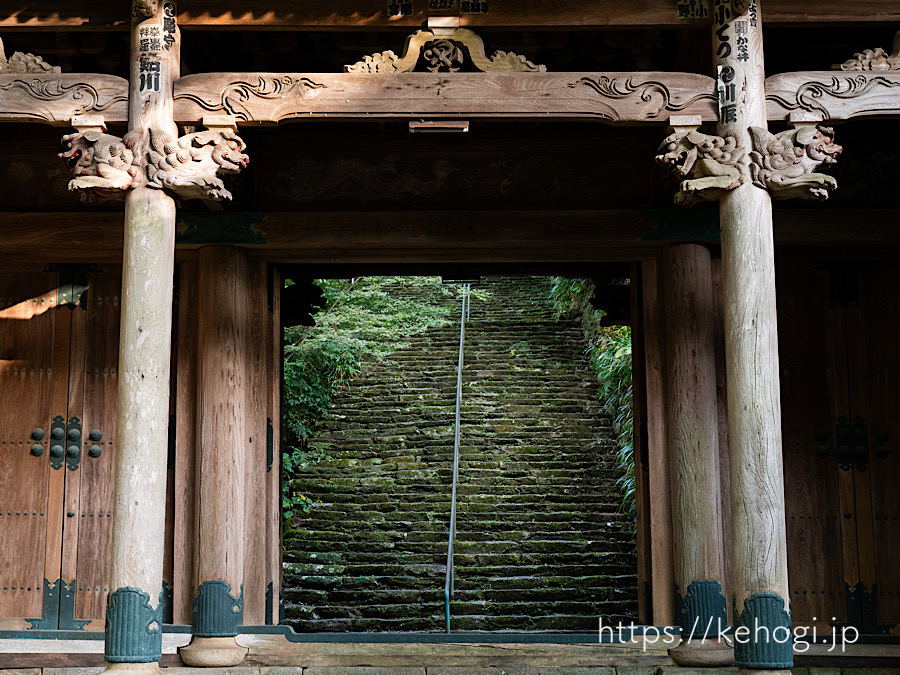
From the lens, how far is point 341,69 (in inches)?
245

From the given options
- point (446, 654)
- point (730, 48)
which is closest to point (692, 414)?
point (446, 654)

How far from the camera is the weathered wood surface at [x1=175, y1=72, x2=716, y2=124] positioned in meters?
4.85

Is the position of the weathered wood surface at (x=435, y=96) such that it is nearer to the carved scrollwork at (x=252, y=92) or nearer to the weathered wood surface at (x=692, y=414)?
the carved scrollwork at (x=252, y=92)

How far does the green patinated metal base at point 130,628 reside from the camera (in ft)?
14.5

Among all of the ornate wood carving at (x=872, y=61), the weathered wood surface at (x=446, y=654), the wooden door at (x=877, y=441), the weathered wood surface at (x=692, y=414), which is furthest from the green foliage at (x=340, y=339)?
the ornate wood carving at (x=872, y=61)

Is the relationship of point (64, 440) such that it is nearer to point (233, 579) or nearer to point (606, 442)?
point (233, 579)

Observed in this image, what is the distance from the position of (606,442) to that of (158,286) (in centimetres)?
739

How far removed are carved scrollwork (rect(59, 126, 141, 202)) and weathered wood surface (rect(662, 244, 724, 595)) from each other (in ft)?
11.7

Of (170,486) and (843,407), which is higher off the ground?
(843,407)

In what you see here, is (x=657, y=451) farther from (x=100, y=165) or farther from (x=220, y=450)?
(x=100, y=165)

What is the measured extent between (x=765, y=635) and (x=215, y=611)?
3352 mm

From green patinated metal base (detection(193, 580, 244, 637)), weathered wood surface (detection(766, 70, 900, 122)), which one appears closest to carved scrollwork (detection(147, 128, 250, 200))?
green patinated metal base (detection(193, 580, 244, 637))

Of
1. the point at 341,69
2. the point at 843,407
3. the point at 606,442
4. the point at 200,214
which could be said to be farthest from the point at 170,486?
the point at 606,442

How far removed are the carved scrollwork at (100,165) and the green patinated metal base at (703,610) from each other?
4170 millimetres
